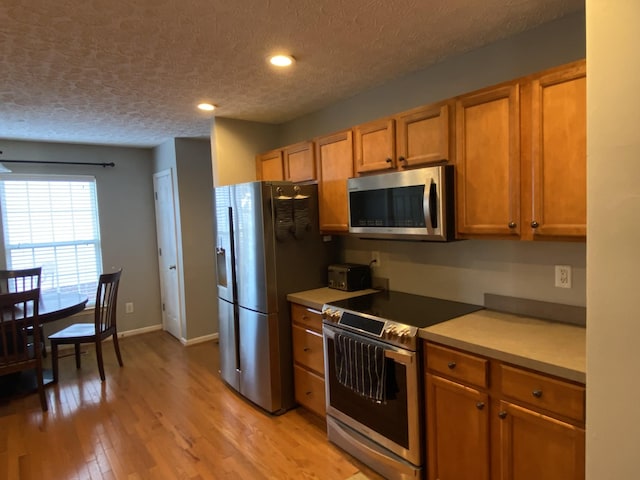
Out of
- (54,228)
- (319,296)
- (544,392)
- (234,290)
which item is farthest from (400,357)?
(54,228)

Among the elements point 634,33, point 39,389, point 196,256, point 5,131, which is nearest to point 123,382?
point 39,389

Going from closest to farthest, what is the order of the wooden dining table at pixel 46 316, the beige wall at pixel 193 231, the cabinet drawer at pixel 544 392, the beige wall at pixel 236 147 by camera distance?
the cabinet drawer at pixel 544 392
the wooden dining table at pixel 46 316
the beige wall at pixel 236 147
the beige wall at pixel 193 231

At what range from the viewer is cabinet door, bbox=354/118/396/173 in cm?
249

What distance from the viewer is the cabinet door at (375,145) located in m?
2.49

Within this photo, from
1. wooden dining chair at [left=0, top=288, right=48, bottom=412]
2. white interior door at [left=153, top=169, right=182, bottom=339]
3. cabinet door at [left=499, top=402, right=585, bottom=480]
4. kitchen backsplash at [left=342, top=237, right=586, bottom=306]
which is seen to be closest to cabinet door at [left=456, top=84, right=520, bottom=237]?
kitchen backsplash at [left=342, top=237, right=586, bottom=306]

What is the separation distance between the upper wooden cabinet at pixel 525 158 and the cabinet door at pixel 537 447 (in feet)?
2.54

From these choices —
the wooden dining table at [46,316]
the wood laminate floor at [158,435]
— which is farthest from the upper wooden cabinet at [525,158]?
the wooden dining table at [46,316]

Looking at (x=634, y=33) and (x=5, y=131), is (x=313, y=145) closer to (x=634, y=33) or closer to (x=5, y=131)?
(x=634, y=33)

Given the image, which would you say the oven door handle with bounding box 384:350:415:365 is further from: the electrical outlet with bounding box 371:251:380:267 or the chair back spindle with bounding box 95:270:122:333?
the chair back spindle with bounding box 95:270:122:333

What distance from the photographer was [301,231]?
3070mm

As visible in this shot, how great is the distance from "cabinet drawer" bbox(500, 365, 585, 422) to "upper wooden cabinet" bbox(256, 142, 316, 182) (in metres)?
2.00

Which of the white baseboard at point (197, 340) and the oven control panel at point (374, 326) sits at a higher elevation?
the oven control panel at point (374, 326)

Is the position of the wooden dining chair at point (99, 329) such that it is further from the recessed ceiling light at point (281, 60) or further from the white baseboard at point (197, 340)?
the recessed ceiling light at point (281, 60)

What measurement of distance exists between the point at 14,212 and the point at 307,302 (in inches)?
146
